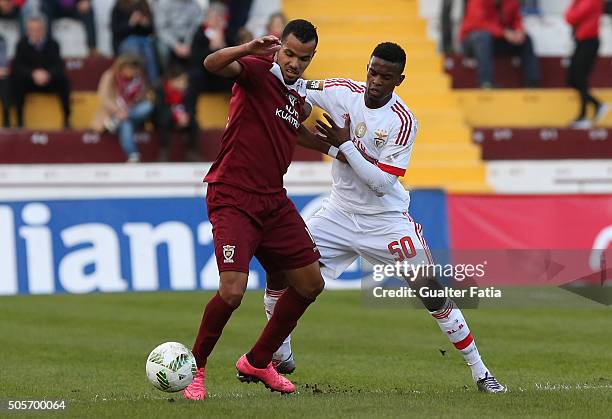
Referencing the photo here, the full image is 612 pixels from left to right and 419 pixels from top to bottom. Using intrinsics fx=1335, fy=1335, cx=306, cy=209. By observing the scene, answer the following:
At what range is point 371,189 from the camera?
955 centimetres

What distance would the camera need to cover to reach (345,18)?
22.6m

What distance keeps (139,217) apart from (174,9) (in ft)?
15.4

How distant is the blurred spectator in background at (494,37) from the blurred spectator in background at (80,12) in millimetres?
5871

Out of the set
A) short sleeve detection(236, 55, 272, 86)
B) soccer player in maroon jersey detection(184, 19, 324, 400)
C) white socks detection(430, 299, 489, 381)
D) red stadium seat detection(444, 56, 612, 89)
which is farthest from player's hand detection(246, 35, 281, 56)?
red stadium seat detection(444, 56, 612, 89)

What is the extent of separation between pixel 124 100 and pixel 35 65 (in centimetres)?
150

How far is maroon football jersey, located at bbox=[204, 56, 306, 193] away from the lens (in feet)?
28.1

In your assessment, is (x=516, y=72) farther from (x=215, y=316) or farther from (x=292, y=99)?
(x=215, y=316)

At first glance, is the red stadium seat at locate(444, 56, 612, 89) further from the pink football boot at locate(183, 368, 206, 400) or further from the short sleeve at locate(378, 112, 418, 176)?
the pink football boot at locate(183, 368, 206, 400)

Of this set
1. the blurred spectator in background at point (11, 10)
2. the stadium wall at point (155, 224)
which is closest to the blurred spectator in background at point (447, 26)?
the stadium wall at point (155, 224)

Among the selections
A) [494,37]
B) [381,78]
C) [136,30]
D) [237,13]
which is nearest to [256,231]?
[381,78]

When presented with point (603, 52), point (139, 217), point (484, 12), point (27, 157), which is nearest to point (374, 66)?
point (139, 217)

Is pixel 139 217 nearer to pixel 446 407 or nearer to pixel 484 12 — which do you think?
pixel 484 12

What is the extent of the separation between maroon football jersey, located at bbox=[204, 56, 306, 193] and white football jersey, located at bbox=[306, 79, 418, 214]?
30.3 inches

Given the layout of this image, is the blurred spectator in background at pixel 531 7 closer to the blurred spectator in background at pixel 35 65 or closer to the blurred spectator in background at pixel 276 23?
the blurred spectator in background at pixel 276 23
